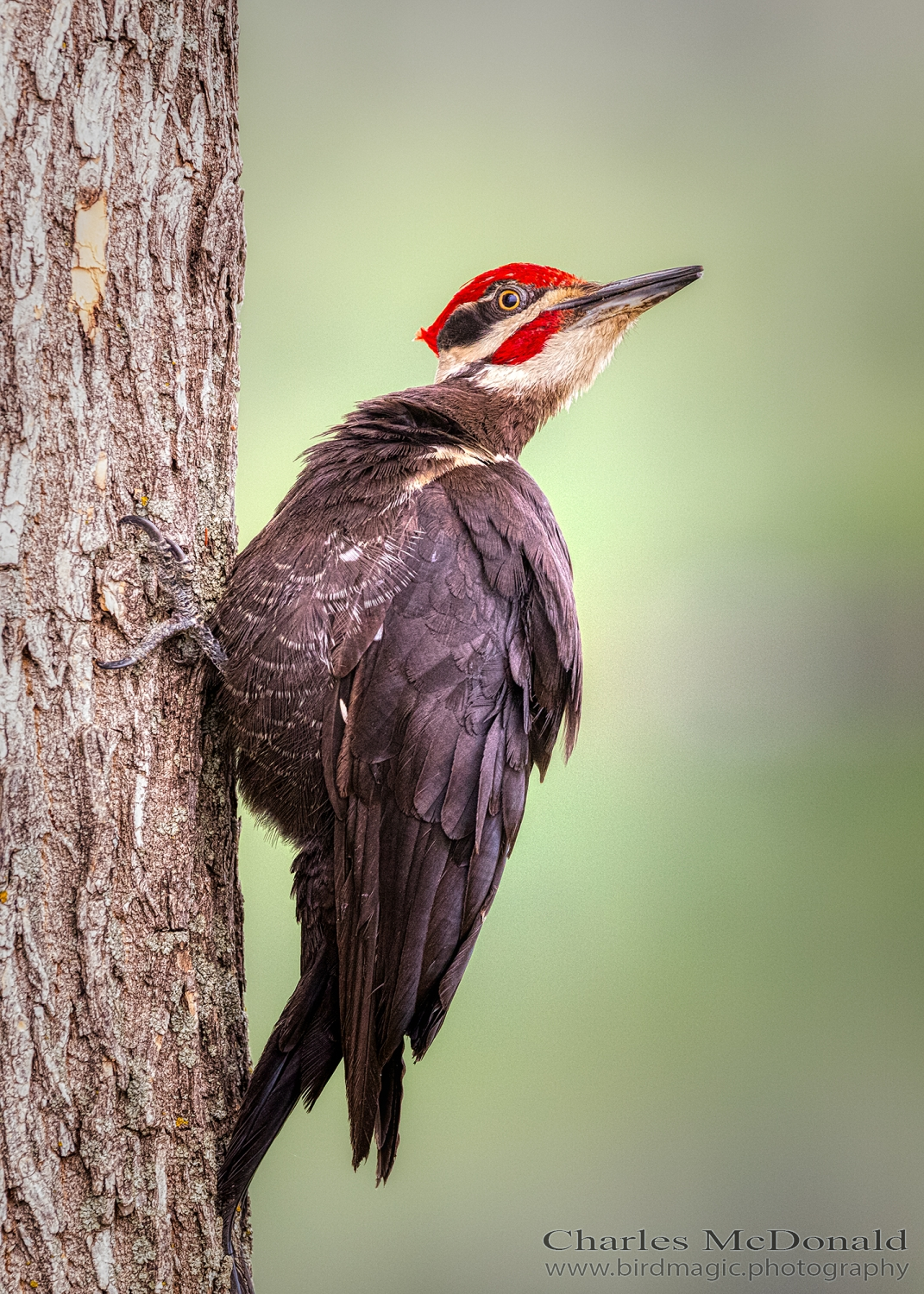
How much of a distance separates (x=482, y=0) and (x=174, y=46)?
1190 mm

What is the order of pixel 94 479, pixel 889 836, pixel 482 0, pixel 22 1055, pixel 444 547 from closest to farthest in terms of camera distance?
pixel 22 1055 < pixel 94 479 < pixel 444 547 < pixel 482 0 < pixel 889 836

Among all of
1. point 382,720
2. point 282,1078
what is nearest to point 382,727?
point 382,720

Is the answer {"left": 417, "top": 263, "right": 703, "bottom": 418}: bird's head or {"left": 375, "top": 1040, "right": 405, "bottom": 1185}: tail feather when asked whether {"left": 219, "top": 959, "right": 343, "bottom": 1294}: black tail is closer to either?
{"left": 375, "top": 1040, "right": 405, "bottom": 1185}: tail feather

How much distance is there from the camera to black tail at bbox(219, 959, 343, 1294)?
138 centimetres

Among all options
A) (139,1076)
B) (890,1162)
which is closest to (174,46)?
(139,1076)

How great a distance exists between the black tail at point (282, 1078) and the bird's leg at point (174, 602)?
1.70 feet

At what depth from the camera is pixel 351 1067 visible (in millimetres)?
1406

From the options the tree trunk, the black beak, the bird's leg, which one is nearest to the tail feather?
the tree trunk

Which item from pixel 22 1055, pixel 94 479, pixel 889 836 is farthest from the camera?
pixel 889 836

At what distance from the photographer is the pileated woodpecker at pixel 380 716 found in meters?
1.43

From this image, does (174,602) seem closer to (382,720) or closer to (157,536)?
(157,536)

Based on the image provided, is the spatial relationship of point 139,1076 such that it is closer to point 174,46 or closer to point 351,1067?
point 351,1067

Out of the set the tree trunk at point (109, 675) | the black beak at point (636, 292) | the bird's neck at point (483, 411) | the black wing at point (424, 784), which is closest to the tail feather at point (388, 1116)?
the black wing at point (424, 784)

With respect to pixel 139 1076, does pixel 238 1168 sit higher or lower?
lower
